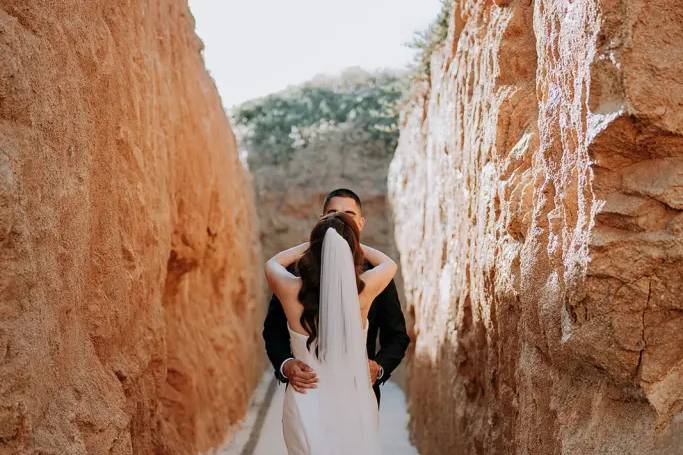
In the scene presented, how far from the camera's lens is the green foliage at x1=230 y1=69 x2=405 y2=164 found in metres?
16.8

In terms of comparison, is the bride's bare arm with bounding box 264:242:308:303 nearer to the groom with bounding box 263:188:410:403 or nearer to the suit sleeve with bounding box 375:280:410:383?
the groom with bounding box 263:188:410:403

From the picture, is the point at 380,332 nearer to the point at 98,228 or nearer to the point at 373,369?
the point at 373,369

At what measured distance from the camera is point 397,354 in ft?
15.9

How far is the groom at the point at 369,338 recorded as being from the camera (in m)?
4.18

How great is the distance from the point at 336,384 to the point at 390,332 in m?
0.93

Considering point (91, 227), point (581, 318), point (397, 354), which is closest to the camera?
point (581, 318)

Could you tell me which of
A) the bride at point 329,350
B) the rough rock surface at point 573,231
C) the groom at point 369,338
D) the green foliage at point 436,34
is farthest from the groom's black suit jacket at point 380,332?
the green foliage at point 436,34

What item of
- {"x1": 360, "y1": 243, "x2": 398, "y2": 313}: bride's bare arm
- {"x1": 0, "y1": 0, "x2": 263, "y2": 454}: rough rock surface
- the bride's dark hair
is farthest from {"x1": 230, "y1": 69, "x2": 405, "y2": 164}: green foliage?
the bride's dark hair

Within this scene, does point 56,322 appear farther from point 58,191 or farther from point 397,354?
point 397,354

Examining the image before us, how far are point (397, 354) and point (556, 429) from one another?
62.8 inches

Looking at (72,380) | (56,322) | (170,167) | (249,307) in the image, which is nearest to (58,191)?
(56,322)

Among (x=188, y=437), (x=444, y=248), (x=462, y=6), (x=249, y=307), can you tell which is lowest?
(x=249, y=307)

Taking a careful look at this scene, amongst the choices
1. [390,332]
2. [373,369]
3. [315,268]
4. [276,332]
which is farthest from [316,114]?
[315,268]

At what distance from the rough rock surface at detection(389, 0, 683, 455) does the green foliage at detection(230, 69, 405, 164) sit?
1095 centimetres
